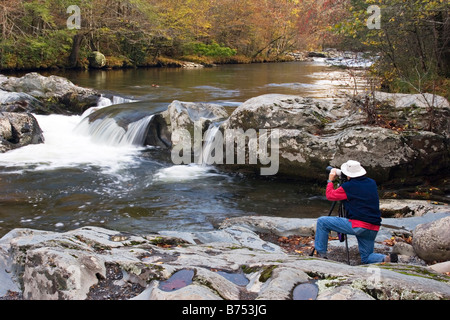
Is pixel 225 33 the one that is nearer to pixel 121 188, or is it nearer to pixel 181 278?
pixel 121 188

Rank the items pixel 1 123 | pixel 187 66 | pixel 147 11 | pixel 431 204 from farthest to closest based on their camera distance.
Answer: pixel 187 66 < pixel 147 11 < pixel 1 123 < pixel 431 204

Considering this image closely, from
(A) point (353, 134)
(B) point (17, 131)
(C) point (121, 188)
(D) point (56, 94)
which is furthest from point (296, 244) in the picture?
(D) point (56, 94)

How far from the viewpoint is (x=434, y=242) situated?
5.11 m

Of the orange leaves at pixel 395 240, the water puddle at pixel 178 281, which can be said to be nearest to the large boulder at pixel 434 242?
the orange leaves at pixel 395 240

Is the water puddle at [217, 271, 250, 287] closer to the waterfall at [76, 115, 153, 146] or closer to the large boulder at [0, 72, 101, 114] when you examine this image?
the waterfall at [76, 115, 153, 146]

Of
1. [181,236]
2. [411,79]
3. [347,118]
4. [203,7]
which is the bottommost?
[181,236]

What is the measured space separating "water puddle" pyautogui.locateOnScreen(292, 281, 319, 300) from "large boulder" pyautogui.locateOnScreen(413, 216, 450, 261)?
2.60 meters

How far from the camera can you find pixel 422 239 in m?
5.22

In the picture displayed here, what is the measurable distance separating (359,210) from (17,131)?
1164cm

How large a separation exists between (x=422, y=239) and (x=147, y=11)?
97.6ft

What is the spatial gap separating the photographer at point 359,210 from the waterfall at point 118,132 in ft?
30.3

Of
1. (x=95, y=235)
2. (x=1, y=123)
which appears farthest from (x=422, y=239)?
(x=1, y=123)

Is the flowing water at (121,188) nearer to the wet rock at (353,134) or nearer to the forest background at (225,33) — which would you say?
the wet rock at (353,134)

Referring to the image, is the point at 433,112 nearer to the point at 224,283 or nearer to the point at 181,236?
the point at 181,236
